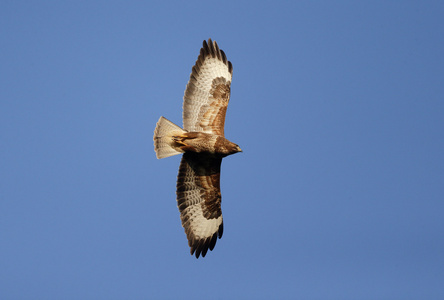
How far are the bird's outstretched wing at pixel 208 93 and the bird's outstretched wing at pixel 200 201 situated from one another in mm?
662

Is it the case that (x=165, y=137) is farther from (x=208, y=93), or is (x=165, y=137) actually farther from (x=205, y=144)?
(x=208, y=93)

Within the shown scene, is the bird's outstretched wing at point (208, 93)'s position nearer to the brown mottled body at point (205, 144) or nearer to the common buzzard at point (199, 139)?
the common buzzard at point (199, 139)

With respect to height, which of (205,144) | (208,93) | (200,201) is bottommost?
(200,201)

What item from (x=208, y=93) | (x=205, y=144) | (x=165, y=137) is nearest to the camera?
(x=205, y=144)

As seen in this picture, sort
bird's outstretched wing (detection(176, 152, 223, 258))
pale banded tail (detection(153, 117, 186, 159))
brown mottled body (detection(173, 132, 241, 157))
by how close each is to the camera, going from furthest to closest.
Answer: bird's outstretched wing (detection(176, 152, 223, 258)) → pale banded tail (detection(153, 117, 186, 159)) → brown mottled body (detection(173, 132, 241, 157))

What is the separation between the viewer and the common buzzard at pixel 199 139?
405 inches

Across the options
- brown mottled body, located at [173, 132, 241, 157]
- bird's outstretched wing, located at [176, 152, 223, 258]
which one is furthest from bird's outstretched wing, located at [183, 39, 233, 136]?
bird's outstretched wing, located at [176, 152, 223, 258]

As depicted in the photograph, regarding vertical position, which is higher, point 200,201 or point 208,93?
point 208,93

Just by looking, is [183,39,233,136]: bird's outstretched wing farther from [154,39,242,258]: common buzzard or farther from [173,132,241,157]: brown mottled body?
[173,132,241,157]: brown mottled body

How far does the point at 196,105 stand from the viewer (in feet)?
35.2

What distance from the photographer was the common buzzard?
10297 mm

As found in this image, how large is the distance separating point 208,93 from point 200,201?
82.8 inches

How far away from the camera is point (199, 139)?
10.2 m

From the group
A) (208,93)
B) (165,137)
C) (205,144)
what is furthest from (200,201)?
(208,93)
